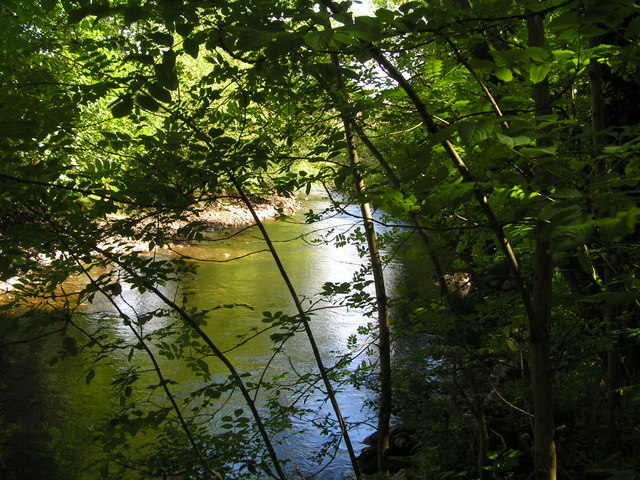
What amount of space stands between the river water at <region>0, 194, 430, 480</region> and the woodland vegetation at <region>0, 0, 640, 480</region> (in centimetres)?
43

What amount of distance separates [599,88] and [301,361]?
19.7 ft

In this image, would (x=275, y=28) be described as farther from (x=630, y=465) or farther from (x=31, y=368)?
(x=31, y=368)

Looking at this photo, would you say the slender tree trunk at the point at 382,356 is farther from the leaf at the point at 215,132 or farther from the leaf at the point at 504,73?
the leaf at the point at 504,73

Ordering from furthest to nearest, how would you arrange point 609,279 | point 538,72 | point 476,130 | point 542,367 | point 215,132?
point 609,279 → point 215,132 → point 542,367 → point 538,72 → point 476,130

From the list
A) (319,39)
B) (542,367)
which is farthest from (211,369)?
(319,39)

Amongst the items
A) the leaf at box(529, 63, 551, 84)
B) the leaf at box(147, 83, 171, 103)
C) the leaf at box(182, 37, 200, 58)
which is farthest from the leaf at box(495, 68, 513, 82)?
the leaf at box(147, 83, 171, 103)

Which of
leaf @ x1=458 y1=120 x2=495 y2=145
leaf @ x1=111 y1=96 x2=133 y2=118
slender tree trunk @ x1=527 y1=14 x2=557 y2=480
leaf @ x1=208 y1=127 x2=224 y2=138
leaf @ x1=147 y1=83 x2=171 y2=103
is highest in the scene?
leaf @ x1=208 y1=127 x2=224 y2=138

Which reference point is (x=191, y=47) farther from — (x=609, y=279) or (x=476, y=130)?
(x=609, y=279)

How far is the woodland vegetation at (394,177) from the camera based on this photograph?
115cm

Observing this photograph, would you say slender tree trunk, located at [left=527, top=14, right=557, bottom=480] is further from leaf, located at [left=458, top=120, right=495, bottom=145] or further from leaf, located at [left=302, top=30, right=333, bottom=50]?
leaf, located at [left=302, top=30, right=333, bottom=50]

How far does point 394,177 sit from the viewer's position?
7.11 ft

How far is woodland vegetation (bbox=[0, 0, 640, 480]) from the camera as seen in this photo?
115cm

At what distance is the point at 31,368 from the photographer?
7.44m

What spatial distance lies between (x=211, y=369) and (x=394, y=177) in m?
5.63
